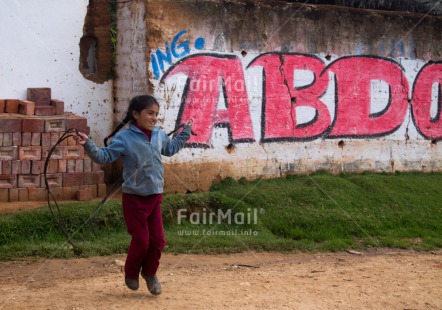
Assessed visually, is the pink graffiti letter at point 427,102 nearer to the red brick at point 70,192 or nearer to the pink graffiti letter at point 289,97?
the pink graffiti letter at point 289,97

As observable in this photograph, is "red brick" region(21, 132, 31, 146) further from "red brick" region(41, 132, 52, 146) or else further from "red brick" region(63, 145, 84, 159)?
"red brick" region(63, 145, 84, 159)

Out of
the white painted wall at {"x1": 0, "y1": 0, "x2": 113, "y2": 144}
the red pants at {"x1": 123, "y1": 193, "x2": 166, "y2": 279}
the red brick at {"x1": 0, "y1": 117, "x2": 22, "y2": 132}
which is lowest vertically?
the red pants at {"x1": 123, "y1": 193, "x2": 166, "y2": 279}

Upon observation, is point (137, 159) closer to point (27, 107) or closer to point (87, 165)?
point (87, 165)

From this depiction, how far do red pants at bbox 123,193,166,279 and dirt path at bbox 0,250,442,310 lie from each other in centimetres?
31

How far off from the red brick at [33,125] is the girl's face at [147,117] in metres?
3.26

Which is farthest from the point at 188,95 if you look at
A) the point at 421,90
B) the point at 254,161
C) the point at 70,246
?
the point at 421,90

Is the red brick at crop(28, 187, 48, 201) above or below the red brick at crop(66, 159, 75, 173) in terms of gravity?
below

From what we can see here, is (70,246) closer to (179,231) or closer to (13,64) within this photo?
(179,231)

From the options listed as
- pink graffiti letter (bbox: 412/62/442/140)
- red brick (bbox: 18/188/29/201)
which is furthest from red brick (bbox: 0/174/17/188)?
pink graffiti letter (bbox: 412/62/442/140)

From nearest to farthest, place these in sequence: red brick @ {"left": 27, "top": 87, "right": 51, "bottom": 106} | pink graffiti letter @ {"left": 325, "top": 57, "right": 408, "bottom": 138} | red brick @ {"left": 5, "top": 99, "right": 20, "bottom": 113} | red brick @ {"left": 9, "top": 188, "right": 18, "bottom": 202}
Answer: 1. red brick @ {"left": 9, "top": 188, "right": 18, "bottom": 202}
2. red brick @ {"left": 5, "top": 99, "right": 20, "bottom": 113}
3. red brick @ {"left": 27, "top": 87, "right": 51, "bottom": 106}
4. pink graffiti letter @ {"left": 325, "top": 57, "right": 408, "bottom": 138}

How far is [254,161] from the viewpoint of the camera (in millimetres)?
10789

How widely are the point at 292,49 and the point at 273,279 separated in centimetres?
509

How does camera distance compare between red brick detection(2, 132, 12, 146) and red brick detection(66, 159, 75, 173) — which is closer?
red brick detection(2, 132, 12, 146)

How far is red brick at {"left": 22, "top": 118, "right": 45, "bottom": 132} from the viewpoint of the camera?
8805 millimetres
